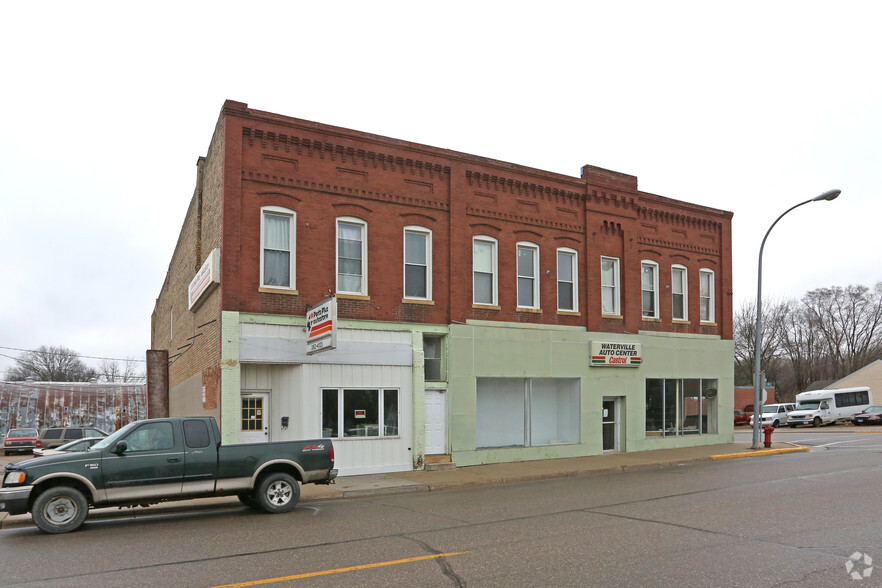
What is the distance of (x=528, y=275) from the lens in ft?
72.2

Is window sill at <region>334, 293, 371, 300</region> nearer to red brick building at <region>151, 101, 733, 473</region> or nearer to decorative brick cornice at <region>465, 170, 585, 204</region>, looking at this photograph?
red brick building at <region>151, 101, 733, 473</region>

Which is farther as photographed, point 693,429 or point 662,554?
point 693,429

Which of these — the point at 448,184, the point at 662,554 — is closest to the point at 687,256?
the point at 448,184

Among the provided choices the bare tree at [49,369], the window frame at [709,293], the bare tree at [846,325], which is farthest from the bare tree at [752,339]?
the bare tree at [49,369]

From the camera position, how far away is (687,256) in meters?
26.1

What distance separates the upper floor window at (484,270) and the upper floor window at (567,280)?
102 inches

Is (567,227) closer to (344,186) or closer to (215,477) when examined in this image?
(344,186)

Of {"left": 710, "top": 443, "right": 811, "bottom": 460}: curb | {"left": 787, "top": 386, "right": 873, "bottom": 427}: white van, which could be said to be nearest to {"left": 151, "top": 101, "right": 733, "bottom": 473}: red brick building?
{"left": 710, "top": 443, "right": 811, "bottom": 460}: curb

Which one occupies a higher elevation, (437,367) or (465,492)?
(437,367)

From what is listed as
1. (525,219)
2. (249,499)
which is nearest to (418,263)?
(525,219)

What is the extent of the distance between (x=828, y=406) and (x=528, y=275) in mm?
39178

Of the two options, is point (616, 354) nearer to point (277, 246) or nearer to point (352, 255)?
point (352, 255)

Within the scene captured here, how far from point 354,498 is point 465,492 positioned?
2.39 meters

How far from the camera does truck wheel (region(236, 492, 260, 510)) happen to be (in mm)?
12462
